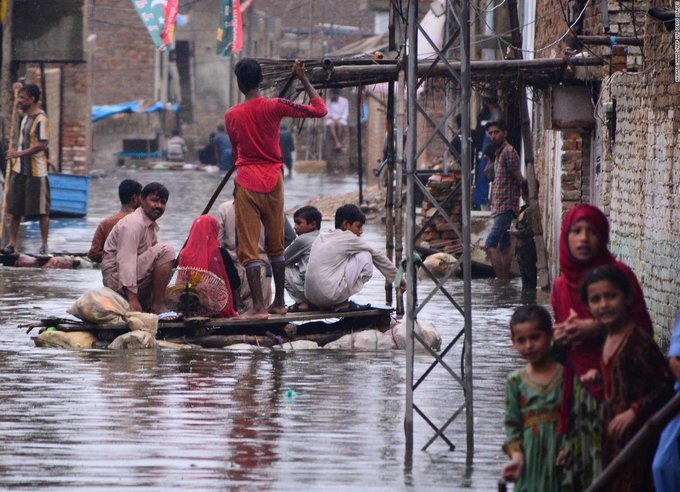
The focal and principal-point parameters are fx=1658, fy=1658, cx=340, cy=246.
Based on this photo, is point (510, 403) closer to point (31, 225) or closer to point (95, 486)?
point (95, 486)

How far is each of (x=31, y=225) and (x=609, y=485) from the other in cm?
1828

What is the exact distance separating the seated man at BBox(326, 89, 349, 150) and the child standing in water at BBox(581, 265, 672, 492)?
1680 inches

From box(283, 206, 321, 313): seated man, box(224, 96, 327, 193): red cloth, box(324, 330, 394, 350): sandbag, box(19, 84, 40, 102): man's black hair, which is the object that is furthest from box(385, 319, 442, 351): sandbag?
box(19, 84, 40, 102): man's black hair

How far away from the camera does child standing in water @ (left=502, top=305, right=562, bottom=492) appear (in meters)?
5.94

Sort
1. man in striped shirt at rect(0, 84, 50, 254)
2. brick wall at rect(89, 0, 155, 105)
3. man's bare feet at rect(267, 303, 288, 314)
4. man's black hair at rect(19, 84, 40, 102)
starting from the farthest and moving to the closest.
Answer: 1. brick wall at rect(89, 0, 155, 105)
2. man in striped shirt at rect(0, 84, 50, 254)
3. man's black hair at rect(19, 84, 40, 102)
4. man's bare feet at rect(267, 303, 288, 314)

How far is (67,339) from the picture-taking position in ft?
37.2

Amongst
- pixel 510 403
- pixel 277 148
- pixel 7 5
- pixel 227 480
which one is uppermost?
pixel 7 5

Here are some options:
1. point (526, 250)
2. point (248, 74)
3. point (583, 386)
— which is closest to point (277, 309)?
point (248, 74)

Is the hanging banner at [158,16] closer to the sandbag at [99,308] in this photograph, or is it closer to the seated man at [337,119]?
the sandbag at [99,308]

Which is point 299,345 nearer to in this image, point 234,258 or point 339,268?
point 339,268

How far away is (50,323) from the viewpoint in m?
11.5

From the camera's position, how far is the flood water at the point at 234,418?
7.33 m

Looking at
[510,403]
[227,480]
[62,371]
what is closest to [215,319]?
[62,371]

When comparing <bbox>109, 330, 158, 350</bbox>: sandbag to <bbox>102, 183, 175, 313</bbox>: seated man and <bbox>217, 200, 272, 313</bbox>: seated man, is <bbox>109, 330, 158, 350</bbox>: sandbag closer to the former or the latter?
<bbox>102, 183, 175, 313</bbox>: seated man
